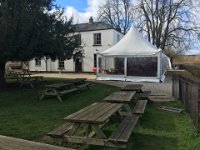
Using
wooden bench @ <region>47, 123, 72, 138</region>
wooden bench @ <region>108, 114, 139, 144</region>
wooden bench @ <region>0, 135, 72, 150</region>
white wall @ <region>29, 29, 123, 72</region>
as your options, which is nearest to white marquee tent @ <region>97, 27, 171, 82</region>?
white wall @ <region>29, 29, 123, 72</region>

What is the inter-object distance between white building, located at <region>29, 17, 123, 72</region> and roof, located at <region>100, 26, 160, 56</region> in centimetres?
→ 795

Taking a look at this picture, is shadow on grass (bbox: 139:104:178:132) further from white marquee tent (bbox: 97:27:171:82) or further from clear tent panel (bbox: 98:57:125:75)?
clear tent panel (bbox: 98:57:125:75)

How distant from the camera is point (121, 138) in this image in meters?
4.37

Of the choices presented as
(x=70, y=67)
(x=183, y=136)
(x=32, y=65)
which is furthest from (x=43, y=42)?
(x=32, y=65)

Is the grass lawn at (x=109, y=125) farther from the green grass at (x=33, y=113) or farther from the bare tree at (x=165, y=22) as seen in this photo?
the bare tree at (x=165, y=22)

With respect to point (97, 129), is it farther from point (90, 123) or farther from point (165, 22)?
point (165, 22)

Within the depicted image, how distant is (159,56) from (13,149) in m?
17.7

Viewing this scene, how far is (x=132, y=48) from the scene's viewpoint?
2136 centimetres

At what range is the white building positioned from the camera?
101ft

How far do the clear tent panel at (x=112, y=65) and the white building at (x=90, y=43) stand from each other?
506 cm

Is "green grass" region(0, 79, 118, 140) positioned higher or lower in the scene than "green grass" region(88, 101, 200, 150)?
higher

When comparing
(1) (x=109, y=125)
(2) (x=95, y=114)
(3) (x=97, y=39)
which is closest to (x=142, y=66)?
(3) (x=97, y=39)

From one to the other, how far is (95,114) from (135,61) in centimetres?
1825

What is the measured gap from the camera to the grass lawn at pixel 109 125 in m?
5.28
